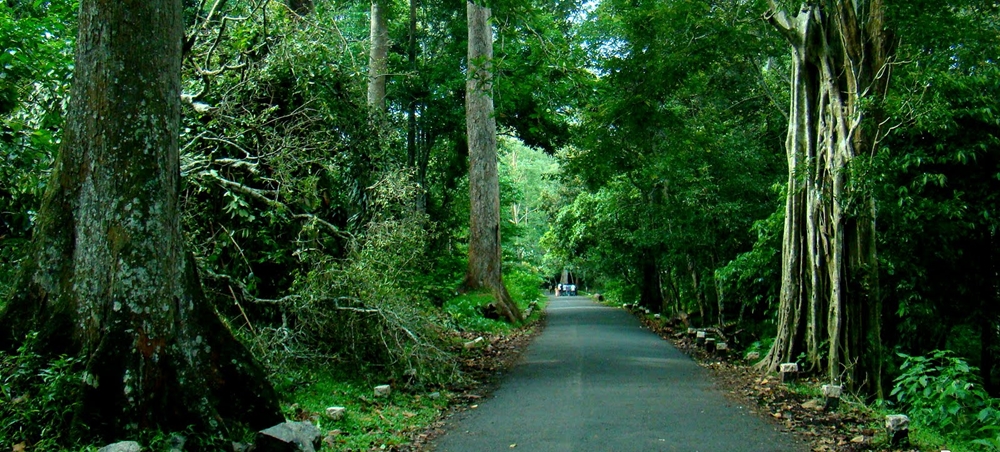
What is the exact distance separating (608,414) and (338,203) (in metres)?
5.89

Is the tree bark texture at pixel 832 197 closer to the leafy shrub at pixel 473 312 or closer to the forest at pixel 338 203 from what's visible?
the forest at pixel 338 203

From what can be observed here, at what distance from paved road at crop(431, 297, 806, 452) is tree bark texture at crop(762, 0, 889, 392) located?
1.79m

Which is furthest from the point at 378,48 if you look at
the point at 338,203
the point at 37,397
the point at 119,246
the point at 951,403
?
the point at 37,397

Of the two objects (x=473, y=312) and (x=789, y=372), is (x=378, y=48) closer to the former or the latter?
(x=473, y=312)

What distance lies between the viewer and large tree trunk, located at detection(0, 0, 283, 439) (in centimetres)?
597

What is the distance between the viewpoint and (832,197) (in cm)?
1119

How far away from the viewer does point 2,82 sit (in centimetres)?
855

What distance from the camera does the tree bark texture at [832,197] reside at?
424 inches

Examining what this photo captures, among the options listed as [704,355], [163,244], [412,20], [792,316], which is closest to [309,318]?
[163,244]

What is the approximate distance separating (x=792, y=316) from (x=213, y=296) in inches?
336

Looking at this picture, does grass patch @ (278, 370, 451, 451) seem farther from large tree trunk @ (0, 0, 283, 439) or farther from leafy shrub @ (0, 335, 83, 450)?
leafy shrub @ (0, 335, 83, 450)

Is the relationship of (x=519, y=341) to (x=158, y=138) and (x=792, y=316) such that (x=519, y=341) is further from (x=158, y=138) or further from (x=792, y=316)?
(x=158, y=138)

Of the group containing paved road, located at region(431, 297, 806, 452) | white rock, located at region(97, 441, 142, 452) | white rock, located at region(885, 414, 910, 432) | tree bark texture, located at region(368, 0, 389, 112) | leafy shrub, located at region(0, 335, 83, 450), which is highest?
tree bark texture, located at region(368, 0, 389, 112)

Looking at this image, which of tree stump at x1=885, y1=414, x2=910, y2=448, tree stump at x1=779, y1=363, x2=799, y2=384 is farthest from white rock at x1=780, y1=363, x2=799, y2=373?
tree stump at x1=885, y1=414, x2=910, y2=448
